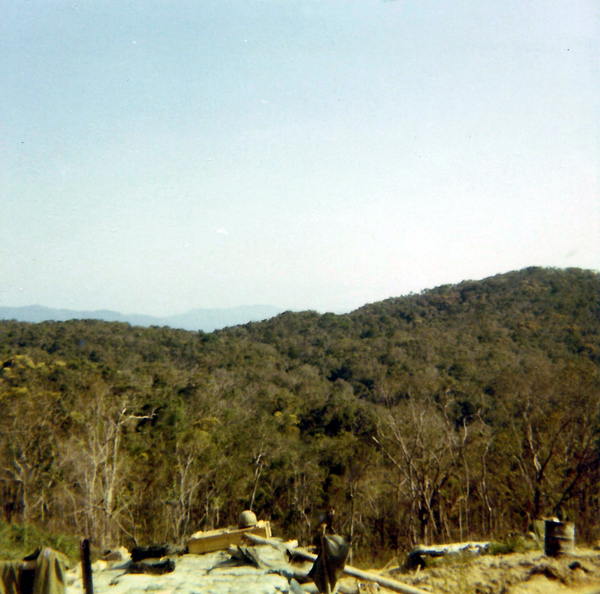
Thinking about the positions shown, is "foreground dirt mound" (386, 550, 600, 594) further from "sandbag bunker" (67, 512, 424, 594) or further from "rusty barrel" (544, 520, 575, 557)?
"sandbag bunker" (67, 512, 424, 594)

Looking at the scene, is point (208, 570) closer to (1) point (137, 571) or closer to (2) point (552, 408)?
(1) point (137, 571)

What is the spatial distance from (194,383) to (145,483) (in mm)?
9890

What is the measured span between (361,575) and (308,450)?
17.5 m

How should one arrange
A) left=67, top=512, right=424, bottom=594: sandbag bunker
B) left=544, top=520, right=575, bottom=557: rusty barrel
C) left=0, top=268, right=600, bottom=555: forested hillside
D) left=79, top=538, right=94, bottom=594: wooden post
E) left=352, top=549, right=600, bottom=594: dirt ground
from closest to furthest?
left=79, top=538, right=94, bottom=594: wooden post, left=67, top=512, right=424, bottom=594: sandbag bunker, left=352, top=549, right=600, bottom=594: dirt ground, left=544, top=520, right=575, bottom=557: rusty barrel, left=0, top=268, right=600, bottom=555: forested hillside

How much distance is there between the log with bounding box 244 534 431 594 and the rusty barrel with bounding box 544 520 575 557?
2.44 metres

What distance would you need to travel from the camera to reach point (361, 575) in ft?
25.9

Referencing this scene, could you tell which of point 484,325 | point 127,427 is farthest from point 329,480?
point 484,325

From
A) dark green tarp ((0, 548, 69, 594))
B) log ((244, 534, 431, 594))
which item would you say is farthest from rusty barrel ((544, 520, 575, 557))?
dark green tarp ((0, 548, 69, 594))

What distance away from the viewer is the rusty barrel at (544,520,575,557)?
26.8 ft

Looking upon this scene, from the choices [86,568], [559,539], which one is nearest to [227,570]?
[86,568]

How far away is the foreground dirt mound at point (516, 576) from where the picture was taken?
7.35 metres

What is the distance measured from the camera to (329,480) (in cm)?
2403

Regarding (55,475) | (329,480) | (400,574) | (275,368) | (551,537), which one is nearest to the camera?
(551,537)

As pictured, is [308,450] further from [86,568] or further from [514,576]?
[86,568]
